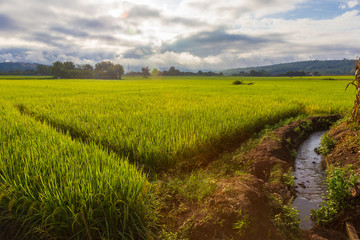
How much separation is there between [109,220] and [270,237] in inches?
68.3

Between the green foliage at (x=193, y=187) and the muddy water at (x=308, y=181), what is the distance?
125cm

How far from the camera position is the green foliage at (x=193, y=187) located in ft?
9.70

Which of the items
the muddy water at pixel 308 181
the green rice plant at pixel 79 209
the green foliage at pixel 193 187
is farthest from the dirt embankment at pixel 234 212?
the green rice plant at pixel 79 209

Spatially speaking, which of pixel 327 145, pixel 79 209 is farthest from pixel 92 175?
pixel 327 145

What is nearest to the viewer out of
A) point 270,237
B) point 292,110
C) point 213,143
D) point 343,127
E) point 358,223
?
point 270,237

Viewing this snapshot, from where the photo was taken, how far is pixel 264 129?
6.54m

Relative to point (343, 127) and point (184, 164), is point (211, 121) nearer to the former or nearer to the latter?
point (184, 164)

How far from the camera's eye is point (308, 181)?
3936mm

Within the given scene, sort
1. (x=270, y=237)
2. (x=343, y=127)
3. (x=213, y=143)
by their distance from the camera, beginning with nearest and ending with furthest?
(x=270, y=237) < (x=213, y=143) < (x=343, y=127)

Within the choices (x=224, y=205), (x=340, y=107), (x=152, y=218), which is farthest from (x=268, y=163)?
(x=340, y=107)

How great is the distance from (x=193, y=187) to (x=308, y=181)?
230cm

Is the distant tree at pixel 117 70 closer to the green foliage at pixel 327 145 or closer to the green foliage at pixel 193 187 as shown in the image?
the green foliage at pixel 327 145

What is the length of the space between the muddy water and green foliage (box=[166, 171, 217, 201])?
1.25 metres

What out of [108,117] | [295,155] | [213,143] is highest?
[108,117]
